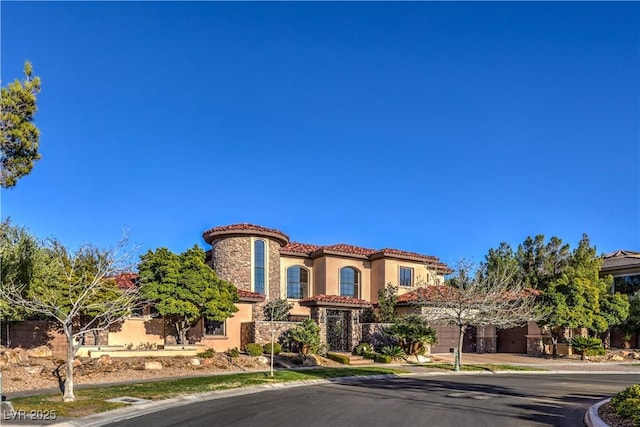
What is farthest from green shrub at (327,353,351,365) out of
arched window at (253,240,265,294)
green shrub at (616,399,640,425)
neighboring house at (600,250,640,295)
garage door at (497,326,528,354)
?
neighboring house at (600,250,640,295)

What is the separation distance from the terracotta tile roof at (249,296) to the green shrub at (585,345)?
20081 mm

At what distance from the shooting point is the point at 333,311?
1341 inches

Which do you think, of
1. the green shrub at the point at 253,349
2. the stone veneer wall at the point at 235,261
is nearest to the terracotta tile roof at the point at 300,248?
the stone veneer wall at the point at 235,261

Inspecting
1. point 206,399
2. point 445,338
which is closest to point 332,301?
point 445,338

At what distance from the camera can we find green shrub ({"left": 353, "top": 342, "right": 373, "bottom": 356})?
102 feet

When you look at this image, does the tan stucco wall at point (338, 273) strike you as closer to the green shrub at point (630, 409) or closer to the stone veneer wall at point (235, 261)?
the stone veneer wall at point (235, 261)

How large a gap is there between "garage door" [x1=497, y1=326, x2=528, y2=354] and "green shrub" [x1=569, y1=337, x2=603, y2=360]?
3.97m

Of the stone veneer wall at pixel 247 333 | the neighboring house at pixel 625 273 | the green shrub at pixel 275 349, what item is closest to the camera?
the green shrub at pixel 275 349

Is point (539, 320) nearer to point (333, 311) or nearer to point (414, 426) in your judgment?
point (333, 311)

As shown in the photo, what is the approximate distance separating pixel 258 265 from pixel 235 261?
1.50m

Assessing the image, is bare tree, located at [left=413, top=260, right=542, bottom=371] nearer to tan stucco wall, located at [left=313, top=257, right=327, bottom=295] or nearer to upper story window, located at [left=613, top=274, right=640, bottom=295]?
tan stucco wall, located at [left=313, top=257, right=327, bottom=295]

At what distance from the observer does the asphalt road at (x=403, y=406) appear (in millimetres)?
12703

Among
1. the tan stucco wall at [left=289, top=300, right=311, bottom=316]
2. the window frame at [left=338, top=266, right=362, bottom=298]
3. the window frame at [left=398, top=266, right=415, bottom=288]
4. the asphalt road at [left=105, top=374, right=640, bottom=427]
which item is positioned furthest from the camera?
the window frame at [left=398, top=266, right=415, bottom=288]

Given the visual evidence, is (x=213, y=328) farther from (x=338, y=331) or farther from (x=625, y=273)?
(x=625, y=273)
